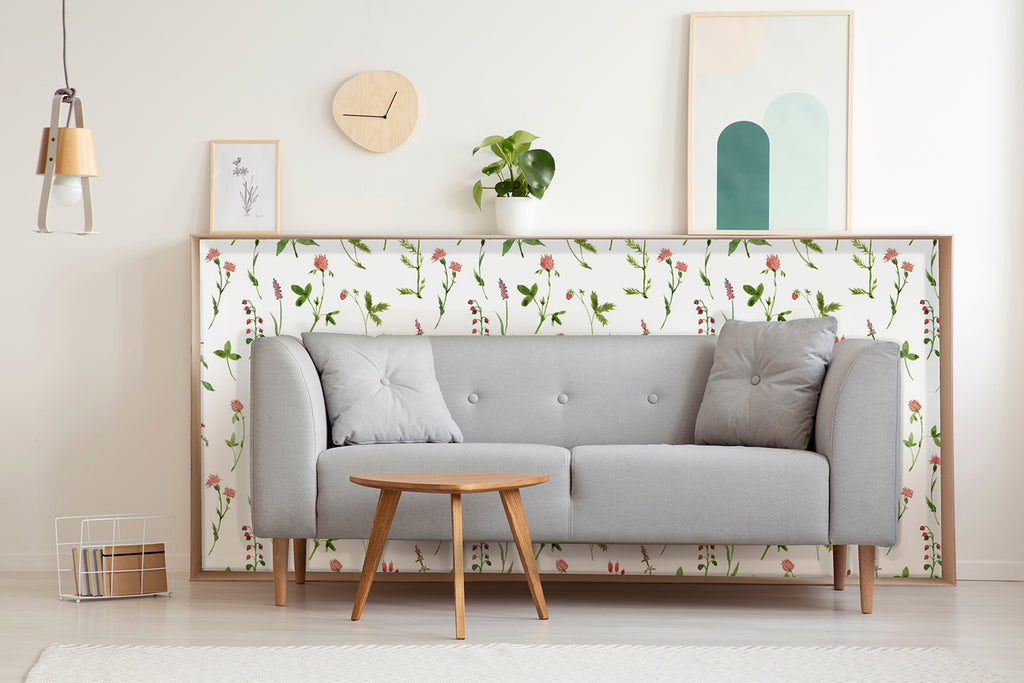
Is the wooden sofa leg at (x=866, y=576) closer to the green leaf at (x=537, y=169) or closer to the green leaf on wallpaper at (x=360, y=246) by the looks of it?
the green leaf at (x=537, y=169)

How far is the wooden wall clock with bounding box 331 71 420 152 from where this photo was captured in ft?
11.9

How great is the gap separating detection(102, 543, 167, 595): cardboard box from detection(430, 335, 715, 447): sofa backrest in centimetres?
106

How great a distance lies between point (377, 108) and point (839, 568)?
2.25 metres

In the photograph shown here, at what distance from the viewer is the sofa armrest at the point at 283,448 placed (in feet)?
9.52

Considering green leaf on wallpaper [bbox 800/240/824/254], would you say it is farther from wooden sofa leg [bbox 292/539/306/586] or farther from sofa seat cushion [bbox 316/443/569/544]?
wooden sofa leg [bbox 292/539/306/586]

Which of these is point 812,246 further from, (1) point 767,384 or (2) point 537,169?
(2) point 537,169

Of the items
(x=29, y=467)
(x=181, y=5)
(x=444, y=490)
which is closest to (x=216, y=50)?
(x=181, y=5)

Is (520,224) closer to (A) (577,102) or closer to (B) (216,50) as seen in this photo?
(A) (577,102)

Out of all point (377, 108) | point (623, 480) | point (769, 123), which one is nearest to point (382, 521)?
point (623, 480)

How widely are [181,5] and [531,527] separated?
2292 millimetres

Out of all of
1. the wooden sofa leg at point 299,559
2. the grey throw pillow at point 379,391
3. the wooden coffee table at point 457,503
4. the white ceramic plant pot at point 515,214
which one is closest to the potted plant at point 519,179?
the white ceramic plant pot at point 515,214

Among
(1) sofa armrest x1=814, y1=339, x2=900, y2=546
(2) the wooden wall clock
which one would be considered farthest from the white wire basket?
(1) sofa armrest x1=814, y1=339, x2=900, y2=546

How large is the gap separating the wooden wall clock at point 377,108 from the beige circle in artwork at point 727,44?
1.04 meters

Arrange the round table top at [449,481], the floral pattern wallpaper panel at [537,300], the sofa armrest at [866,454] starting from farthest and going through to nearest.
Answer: the floral pattern wallpaper panel at [537,300]
the sofa armrest at [866,454]
the round table top at [449,481]
